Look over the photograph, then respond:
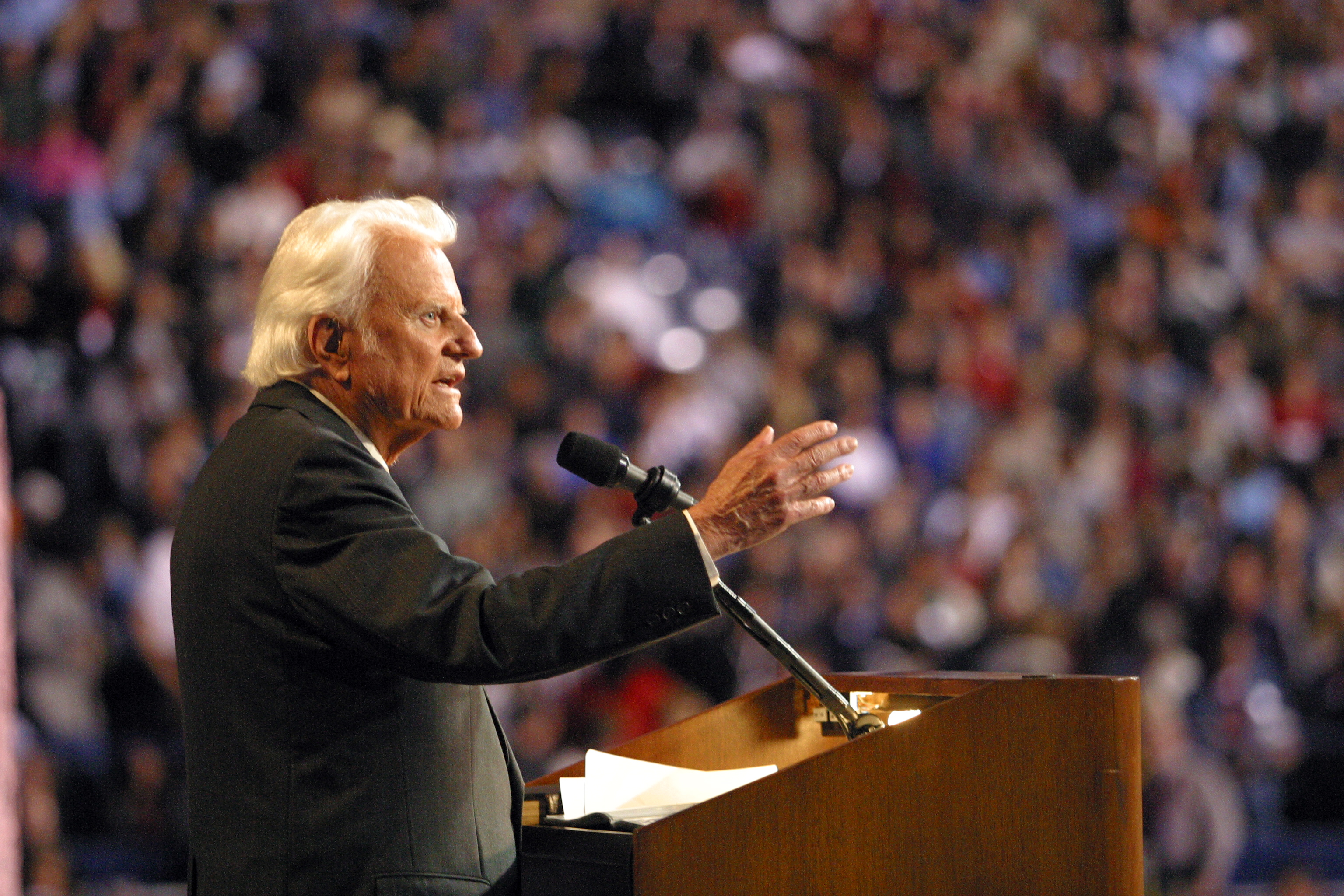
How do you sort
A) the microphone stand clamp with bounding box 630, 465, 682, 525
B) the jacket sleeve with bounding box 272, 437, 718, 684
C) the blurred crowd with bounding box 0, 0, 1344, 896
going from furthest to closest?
1. the blurred crowd with bounding box 0, 0, 1344, 896
2. the microphone stand clamp with bounding box 630, 465, 682, 525
3. the jacket sleeve with bounding box 272, 437, 718, 684

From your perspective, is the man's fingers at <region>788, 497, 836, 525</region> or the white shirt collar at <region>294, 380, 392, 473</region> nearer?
the man's fingers at <region>788, 497, 836, 525</region>

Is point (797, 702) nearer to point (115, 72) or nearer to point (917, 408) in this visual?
point (917, 408)

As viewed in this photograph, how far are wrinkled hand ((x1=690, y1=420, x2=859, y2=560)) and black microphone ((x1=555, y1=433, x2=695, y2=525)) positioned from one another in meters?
0.05

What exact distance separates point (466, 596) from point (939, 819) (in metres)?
0.42

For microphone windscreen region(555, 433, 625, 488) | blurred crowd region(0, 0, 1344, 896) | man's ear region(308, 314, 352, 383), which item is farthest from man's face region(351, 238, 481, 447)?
blurred crowd region(0, 0, 1344, 896)

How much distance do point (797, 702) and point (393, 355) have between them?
0.54 metres

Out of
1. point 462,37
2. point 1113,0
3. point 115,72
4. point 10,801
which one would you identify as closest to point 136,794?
point 10,801

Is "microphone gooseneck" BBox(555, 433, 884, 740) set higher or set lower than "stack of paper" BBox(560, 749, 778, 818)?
higher

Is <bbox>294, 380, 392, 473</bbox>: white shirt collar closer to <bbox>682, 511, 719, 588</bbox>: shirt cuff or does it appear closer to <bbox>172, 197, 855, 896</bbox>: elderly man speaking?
<bbox>172, 197, 855, 896</bbox>: elderly man speaking

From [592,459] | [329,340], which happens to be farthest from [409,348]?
[592,459]

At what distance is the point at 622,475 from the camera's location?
1.18 metres

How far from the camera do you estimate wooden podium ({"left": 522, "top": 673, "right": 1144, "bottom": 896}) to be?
1048 mm

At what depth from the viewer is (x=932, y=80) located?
5.37 meters

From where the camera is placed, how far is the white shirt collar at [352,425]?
4.08 ft
